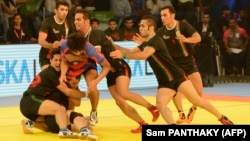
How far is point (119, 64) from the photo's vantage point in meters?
11.9

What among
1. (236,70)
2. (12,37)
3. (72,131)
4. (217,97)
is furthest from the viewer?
(236,70)

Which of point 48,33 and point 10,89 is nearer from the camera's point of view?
point 48,33

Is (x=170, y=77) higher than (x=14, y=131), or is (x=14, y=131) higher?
(x=170, y=77)

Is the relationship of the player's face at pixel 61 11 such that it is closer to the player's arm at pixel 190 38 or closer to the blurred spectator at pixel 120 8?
the player's arm at pixel 190 38

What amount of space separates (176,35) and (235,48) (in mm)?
10058

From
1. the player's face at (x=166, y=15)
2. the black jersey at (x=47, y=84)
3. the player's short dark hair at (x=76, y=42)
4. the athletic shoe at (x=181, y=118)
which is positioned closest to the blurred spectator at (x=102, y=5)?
the athletic shoe at (x=181, y=118)

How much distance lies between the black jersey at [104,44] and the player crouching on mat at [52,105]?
1.88 feet

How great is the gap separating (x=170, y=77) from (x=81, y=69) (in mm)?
1357

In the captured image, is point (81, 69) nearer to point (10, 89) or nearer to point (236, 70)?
point (10, 89)

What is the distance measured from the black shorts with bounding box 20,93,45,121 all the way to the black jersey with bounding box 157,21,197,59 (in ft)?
8.25

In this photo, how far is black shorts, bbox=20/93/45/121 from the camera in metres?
11.4

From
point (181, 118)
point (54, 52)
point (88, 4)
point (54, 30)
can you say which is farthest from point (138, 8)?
point (54, 52)

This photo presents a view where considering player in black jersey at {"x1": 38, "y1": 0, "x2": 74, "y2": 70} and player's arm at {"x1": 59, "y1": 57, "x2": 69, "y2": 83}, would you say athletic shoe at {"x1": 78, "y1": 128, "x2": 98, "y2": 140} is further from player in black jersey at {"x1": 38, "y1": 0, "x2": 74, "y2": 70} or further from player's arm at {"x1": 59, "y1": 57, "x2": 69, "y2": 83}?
player in black jersey at {"x1": 38, "y1": 0, "x2": 74, "y2": 70}

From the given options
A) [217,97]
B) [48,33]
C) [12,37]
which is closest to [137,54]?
[48,33]
